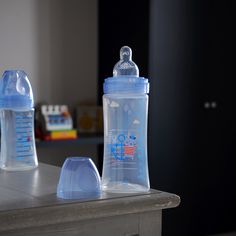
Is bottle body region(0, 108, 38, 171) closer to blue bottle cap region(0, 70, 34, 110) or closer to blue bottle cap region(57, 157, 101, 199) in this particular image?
blue bottle cap region(0, 70, 34, 110)

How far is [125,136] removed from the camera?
1222mm

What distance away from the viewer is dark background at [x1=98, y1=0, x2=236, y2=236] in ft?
10.2

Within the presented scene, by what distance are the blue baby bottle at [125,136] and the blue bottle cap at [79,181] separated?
2.5 inches

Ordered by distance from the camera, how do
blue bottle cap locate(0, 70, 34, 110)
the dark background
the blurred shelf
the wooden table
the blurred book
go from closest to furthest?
the wooden table, blue bottle cap locate(0, 70, 34, 110), the blurred shelf, the dark background, the blurred book

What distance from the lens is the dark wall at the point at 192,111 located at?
311cm

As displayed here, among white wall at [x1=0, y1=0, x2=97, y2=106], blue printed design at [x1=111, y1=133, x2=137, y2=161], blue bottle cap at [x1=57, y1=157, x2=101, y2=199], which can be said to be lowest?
blue bottle cap at [x1=57, y1=157, x2=101, y2=199]

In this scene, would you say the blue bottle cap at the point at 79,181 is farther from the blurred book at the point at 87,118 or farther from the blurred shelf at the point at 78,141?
the blurred book at the point at 87,118

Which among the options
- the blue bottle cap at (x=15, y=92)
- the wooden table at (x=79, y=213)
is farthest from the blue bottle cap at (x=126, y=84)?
the blue bottle cap at (x=15, y=92)

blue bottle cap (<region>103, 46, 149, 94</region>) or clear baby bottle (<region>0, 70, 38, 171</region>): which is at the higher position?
blue bottle cap (<region>103, 46, 149, 94</region>)

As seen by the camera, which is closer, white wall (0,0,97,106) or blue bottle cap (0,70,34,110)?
blue bottle cap (0,70,34,110)

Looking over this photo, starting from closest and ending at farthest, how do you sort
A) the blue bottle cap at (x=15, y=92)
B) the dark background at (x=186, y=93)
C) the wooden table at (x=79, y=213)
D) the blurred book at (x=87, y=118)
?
the wooden table at (x=79, y=213) < the blue bottle cap at (x=15, y=92) < the dark background at (x=186, y=93) < the blurred book at (x=87, y=118)

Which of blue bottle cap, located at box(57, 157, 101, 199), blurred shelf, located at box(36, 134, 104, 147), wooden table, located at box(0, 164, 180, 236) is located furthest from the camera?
blurred shelf, located at box(36, 134, 104, 147)

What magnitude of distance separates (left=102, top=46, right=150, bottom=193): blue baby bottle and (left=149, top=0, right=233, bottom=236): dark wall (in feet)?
6.01

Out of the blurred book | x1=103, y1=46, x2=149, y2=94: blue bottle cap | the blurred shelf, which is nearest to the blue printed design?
x1=103, y1=46, x2=149, y2=94: blue bottle cap
